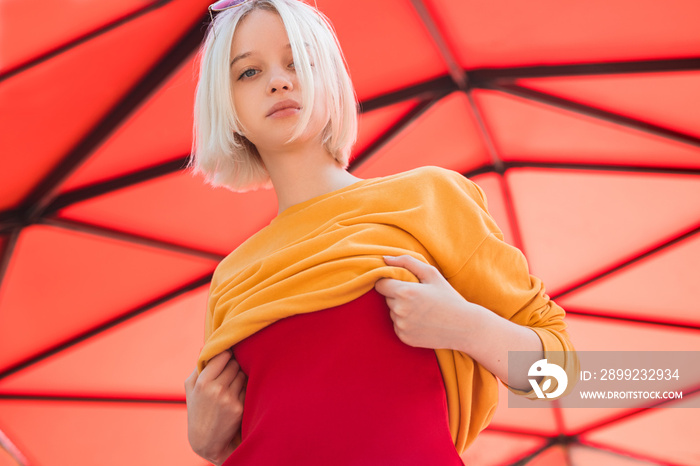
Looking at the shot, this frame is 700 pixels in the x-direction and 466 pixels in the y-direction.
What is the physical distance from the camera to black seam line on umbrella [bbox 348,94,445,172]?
6086 millimetres

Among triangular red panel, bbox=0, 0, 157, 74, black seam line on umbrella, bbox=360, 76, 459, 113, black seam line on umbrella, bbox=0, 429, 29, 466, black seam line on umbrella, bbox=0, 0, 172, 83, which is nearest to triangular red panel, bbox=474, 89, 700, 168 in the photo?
black seam line on umbrella, bbox=360, 76, 459, 113

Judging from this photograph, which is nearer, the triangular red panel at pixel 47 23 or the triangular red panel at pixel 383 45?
the triangular red panel at pixel 47 23

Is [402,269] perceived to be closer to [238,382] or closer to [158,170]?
[238,382]

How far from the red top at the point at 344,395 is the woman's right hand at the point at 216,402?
0.48 feet

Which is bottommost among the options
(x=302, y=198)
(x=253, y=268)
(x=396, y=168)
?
(x=253, y=268)

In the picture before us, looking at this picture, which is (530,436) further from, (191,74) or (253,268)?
(253,268)

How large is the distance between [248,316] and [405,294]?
18.0 inches

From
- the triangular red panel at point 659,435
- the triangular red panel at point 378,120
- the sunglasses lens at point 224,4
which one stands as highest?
the triangular red panel at point 378,120

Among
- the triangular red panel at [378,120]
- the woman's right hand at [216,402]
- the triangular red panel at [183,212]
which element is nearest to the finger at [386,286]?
the woman's right hand at [216,402]

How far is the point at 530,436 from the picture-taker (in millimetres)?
8977

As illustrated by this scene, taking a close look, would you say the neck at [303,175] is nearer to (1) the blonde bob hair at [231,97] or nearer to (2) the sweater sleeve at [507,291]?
(1) the blonde bob hair at [231,97]

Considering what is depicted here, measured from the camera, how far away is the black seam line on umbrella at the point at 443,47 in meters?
5.22

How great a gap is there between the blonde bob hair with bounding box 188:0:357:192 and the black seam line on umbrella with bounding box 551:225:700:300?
5246mm

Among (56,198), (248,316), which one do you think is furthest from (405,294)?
(56,198)
